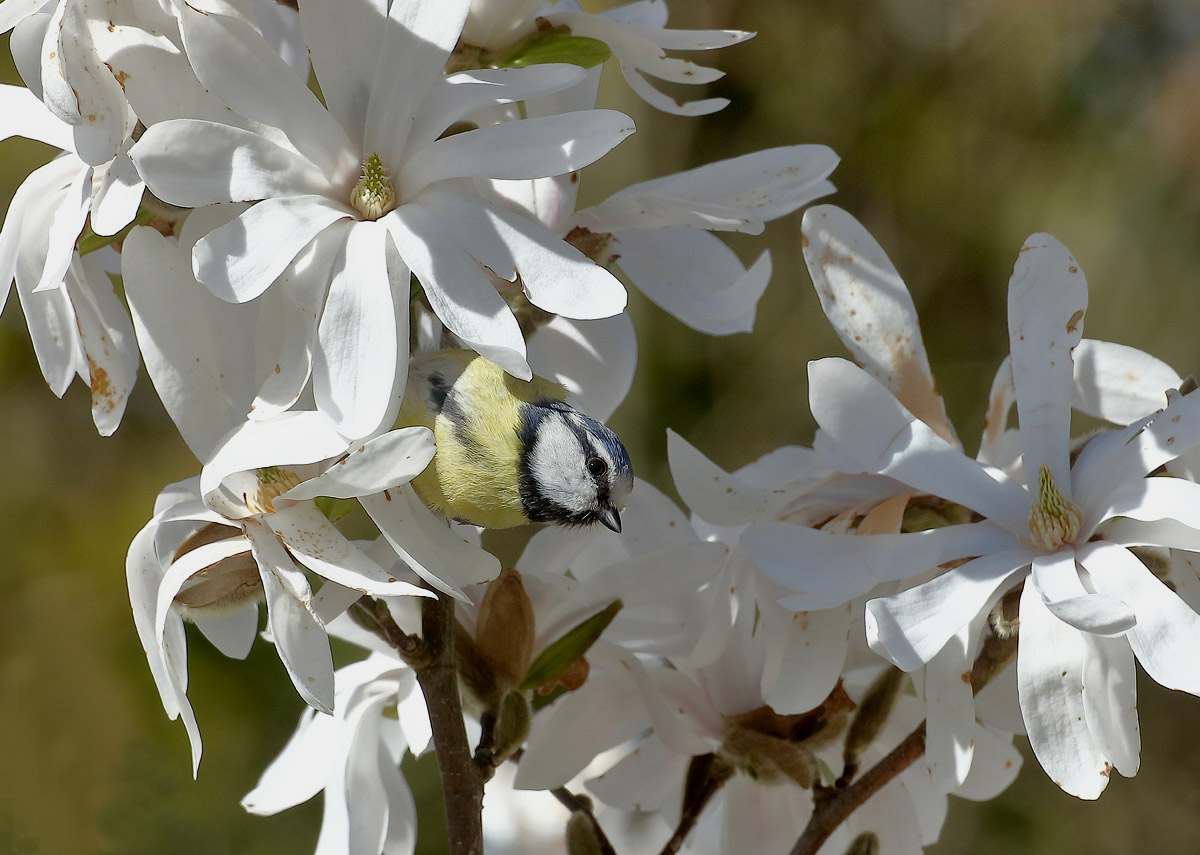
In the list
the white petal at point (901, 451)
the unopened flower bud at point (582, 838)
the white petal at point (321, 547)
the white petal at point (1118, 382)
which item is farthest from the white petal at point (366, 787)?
the white petal at point (1118, 382)

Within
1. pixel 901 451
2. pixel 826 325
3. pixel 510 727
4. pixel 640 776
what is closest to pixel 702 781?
pixel 640 776

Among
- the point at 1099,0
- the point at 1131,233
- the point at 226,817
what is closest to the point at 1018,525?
the point at 226,817

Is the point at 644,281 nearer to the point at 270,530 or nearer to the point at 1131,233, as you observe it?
the point at 270,530

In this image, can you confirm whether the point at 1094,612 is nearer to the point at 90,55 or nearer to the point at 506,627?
the point at 506,627

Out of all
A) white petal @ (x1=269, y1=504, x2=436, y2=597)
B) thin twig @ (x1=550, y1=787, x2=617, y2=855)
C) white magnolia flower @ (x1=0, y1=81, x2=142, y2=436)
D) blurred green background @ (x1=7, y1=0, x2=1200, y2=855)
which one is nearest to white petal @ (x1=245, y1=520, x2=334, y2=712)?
white petal @ (x1=269, y1=504, x2=436, y2=597)

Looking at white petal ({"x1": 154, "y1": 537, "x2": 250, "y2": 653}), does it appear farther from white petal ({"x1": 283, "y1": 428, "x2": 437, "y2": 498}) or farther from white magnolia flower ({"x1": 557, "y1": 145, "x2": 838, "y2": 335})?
white magnolia flower ({"x1": 557, "y1": 145, "x2": 838, "y2": 335})

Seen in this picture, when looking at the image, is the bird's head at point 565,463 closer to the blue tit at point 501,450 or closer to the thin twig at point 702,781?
the blue tit at point 501,450
